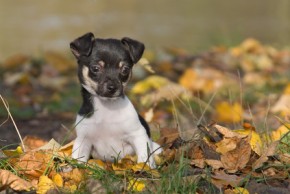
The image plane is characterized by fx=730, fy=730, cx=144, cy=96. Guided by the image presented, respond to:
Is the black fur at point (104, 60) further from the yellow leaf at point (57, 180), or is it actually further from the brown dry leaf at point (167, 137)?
the yellow leaf at point (57, 180)

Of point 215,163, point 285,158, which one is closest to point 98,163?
point 215,163

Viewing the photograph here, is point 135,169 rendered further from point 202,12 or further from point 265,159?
point 202,12

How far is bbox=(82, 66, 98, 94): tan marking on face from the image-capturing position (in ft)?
16.8

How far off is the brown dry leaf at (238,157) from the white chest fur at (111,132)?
579mm

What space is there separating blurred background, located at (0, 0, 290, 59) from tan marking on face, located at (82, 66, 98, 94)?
7.92 m

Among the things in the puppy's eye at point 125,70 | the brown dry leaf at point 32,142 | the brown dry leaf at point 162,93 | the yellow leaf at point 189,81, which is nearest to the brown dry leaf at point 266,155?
the puppy's eye at point 125,70

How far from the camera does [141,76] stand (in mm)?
10359

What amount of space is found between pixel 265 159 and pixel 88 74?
54.0 inches

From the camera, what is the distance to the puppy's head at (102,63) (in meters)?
5.06

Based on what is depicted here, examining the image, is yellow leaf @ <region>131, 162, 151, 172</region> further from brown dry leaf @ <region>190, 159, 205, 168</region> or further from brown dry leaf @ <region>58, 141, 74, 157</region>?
brown dry leaf @ <region>58, 141, 74, 157</region>

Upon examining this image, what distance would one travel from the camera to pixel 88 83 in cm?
516

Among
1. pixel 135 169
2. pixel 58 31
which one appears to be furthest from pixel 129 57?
pixel 58 31

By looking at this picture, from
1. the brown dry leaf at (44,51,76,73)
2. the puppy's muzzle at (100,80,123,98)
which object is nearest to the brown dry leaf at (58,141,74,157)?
the puppy's muzzle at (100,80,123,98)

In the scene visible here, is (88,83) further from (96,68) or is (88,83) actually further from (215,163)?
(215,163)
